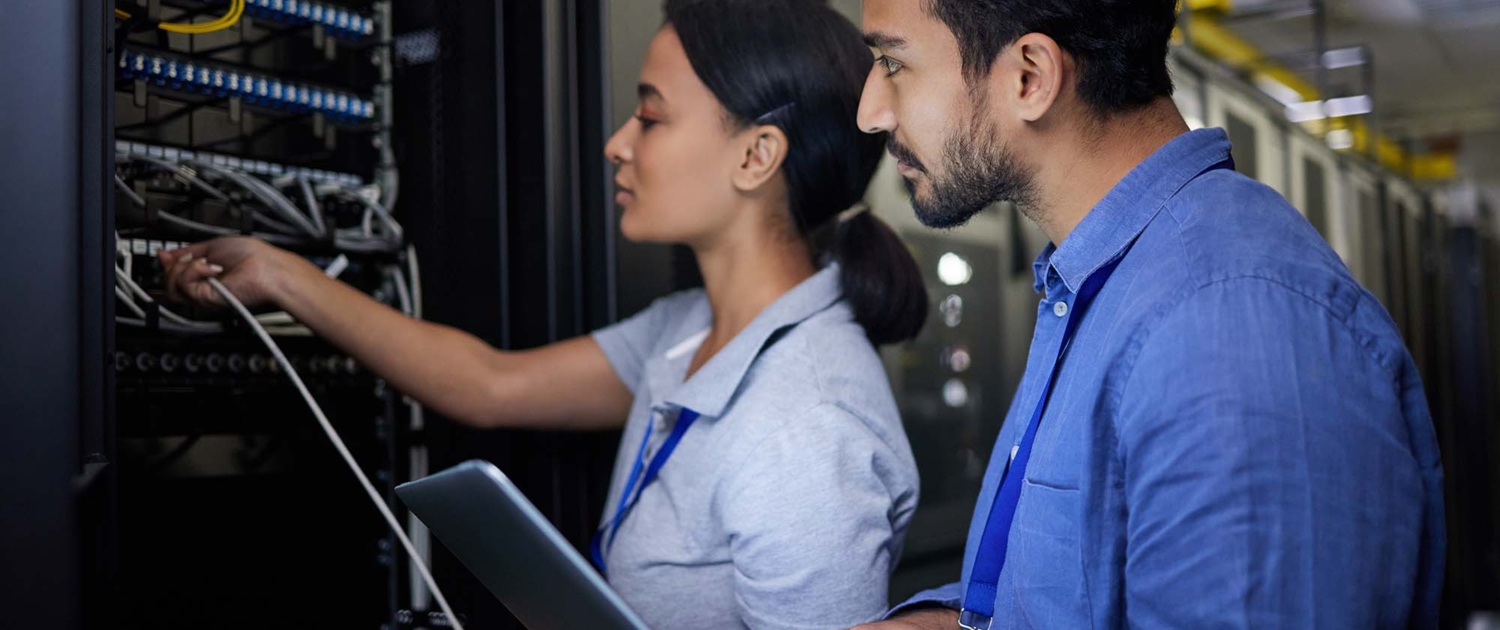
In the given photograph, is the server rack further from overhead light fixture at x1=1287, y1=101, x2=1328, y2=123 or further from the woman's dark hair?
overhead light fixture at x1=1287, y1=101, x2=1328, y2=123

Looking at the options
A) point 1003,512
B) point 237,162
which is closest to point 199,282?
point 237,162

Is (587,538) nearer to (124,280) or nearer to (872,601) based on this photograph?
(872,601)

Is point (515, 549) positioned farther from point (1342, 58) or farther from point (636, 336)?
point (1342, 58)

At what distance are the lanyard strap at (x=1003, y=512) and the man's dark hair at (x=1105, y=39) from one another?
151 mm

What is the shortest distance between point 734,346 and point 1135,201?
496 millimetres

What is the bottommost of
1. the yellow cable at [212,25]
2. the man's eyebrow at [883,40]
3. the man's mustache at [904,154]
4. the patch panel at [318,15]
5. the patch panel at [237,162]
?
the man's mustache at [904,154]

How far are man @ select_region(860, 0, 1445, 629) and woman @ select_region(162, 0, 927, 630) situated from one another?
161 millimetres

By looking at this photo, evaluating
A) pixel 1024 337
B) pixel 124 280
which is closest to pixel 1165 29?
pixel 124 280

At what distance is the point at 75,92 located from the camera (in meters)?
0.60

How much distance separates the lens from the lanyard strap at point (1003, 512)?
901 millimetres

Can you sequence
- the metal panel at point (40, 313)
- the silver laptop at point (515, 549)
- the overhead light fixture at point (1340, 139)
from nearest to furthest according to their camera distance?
the metal panel at point (40, 313) → the silver laptop at point (515, 549) → the overhead light fixture at point (1340, 139)

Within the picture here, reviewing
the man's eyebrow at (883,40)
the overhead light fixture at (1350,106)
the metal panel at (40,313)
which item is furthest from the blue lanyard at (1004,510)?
the overhead light fixture at (1350,106)

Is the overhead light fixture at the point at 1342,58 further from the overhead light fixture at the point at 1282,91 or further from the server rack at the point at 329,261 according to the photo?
the server rack at the point at 329,261

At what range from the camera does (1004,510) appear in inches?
36.5
